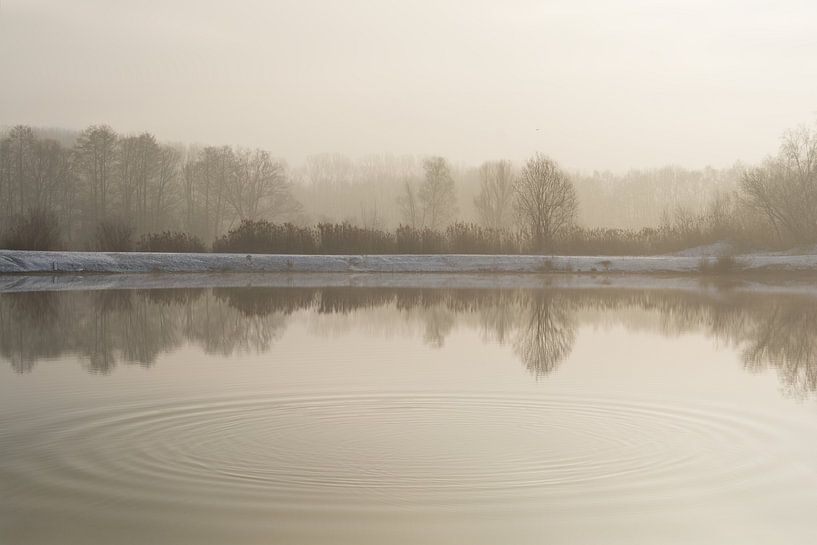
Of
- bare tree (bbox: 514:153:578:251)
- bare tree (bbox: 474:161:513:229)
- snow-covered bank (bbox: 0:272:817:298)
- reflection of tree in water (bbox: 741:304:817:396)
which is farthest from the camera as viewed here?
bare tree (bbox: 474:161:513:229)

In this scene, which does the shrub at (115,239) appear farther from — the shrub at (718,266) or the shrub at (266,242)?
the shrub at (718,266)

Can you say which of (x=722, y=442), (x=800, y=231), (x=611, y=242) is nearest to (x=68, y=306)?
(x=722, y=442)

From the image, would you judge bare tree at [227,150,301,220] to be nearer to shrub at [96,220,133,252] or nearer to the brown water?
shrub at [96,220,133,252]

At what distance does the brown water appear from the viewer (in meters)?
3.83

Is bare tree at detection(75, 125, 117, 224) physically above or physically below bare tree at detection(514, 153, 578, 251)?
above

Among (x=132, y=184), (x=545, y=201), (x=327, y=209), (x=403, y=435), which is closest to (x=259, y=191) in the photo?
(x=132, y=184)

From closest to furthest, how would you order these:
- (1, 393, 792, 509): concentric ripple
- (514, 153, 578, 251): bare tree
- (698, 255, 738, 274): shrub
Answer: (1, 393, 792, 509): concentric ripple → (698, 255, 738, 274): shrub → (514, 153, 578, 251): bare tree

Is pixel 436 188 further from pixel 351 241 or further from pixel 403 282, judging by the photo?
pixel 403 282

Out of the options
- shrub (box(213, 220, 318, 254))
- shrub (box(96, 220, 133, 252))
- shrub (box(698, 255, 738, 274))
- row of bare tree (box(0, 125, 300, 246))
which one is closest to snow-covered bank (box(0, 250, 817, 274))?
shrub (box(698, 255, 738, 274))

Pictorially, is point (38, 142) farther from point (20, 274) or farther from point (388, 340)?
point (388, 340)

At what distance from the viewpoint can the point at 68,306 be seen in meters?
14.1

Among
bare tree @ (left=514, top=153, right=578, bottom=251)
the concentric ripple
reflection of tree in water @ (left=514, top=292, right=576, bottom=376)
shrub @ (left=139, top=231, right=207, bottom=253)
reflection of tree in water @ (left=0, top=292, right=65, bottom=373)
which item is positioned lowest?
the concentric ripple

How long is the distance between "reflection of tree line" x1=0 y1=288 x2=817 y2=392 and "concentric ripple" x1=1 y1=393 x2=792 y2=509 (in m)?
2.06

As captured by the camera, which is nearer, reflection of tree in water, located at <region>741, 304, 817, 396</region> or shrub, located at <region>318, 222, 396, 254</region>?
reflection of tree in water, located at <region>741, 304, 817, 396</region>
